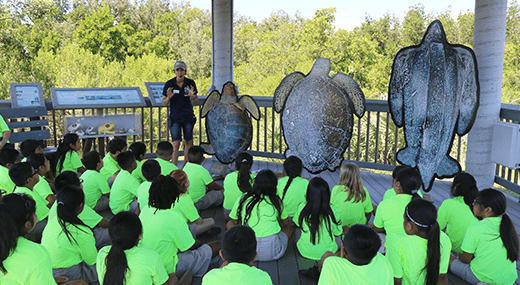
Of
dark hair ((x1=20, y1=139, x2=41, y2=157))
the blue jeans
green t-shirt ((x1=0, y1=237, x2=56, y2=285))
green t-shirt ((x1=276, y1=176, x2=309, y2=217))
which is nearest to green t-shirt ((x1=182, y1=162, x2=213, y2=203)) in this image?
green t-shirt ((x1=276, y1=176, x2=309, y2=217))

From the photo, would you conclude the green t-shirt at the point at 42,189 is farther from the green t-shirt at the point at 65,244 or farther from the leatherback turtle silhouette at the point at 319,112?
the leatherback turtle silhouette at the point at 319,112

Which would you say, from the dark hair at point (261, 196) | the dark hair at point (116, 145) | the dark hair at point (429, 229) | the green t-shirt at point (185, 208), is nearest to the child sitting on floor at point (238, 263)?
the dark hair at point (429, 229)

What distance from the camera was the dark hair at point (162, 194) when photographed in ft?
9.43

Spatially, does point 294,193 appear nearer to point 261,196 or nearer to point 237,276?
point 261,196

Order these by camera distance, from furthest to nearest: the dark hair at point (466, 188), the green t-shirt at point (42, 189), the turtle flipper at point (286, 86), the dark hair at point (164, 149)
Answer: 1. the turtle flipper at point (286, 86)
2. the dark hair at point (164, 149)
3. the green t-shirt at point (42, 189)
4. the dark hair at point (466, 188)

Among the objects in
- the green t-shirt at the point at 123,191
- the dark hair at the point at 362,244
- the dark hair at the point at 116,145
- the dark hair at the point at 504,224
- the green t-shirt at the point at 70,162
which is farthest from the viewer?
the green t-shirt at the point at 70,162

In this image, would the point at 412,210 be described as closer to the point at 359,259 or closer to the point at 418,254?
the point at 418,254

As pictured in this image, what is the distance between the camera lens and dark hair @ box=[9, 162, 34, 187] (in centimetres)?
345

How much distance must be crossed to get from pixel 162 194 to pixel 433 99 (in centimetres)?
345

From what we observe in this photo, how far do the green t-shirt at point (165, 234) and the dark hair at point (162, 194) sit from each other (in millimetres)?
42

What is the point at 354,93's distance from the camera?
5.27m

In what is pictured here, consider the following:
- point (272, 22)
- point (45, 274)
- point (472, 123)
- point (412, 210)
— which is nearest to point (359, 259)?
point (412, 210)

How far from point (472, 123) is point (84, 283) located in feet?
13.7

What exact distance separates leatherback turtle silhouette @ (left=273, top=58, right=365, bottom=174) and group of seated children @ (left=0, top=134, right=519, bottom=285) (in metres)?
1.54
